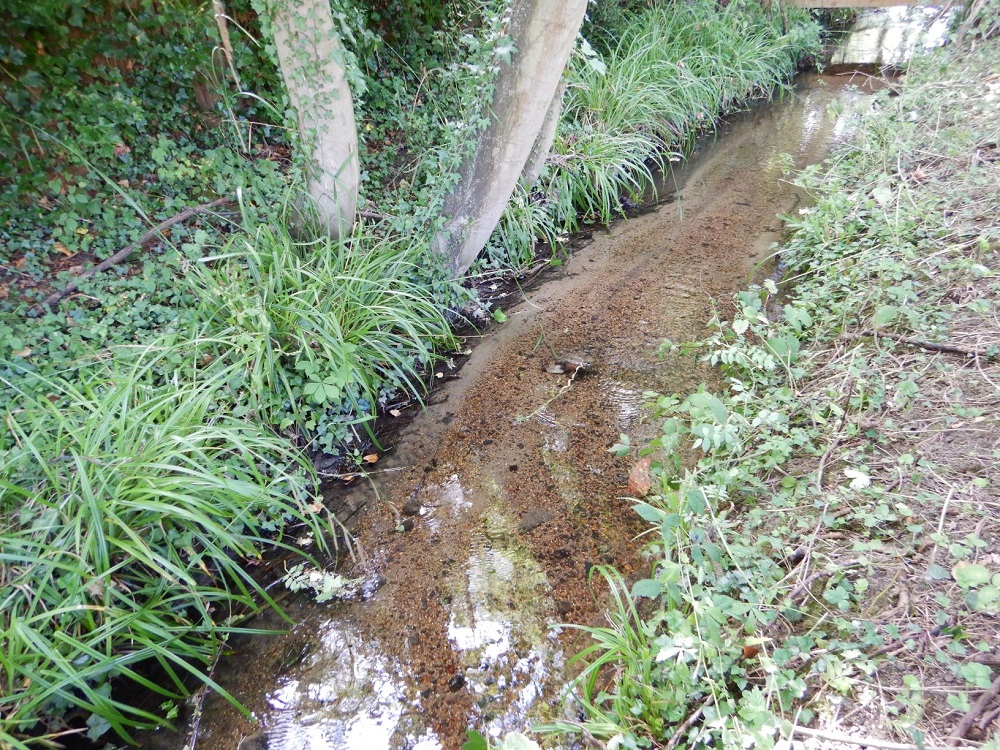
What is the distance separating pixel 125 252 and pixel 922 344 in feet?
12.3

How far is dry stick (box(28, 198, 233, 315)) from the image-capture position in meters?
2.44

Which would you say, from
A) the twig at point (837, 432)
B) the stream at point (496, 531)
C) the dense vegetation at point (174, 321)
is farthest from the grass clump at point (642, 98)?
the twig at point (837, 432)

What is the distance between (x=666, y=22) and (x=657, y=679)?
6176 millimetres

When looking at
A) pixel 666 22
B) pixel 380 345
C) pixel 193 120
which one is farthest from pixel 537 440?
pixel 666 22

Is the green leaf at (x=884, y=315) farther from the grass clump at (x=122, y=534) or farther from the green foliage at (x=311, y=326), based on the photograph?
the grass clump at (x=122, y=534)

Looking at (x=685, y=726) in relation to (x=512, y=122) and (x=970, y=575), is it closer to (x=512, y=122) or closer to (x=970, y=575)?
(x=970, y=575)

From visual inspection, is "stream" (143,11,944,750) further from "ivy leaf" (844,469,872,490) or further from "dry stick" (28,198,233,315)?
"dry stick" (28,198,233,315)

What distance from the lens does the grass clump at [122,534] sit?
1516mm

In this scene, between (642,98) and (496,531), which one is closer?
(496,531)

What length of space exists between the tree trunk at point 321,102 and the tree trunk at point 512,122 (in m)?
0.59

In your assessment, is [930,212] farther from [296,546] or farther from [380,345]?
[296,546]

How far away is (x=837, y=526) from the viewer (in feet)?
5.73

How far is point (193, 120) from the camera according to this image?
323 centimetres

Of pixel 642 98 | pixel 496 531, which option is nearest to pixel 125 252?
pixel 496 531
